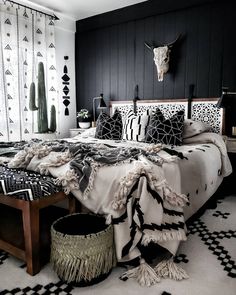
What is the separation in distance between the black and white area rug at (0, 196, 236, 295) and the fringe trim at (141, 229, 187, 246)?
233 mm

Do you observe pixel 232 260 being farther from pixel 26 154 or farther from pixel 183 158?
pixel 26 154

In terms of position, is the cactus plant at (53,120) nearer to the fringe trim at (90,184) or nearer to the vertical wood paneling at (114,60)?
the vertical wood paneling at (114,60)

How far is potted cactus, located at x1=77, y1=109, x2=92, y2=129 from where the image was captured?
455 cm

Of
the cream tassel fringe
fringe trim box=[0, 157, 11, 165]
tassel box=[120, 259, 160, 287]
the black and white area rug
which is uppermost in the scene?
fringe trim box=[0, 157, 11, 165]

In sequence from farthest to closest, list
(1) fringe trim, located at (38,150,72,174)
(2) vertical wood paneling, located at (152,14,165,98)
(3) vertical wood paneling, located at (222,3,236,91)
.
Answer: (2) vertical wood paneling, located at (152,14,165,98) → (3) vertical wood paneling, located at (222,3,236,91) → (1) fringe trim, located at (38,150,72,174)

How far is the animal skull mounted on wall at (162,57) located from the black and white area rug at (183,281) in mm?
2451

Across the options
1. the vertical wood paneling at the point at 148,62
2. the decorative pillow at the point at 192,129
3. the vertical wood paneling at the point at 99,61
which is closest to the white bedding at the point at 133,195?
the decorative pillow at the point at 192,129

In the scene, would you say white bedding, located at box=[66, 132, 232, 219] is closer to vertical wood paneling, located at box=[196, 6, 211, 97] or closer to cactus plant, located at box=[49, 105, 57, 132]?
vertical wood paneling, located at box=[196, 6, 211, 97]

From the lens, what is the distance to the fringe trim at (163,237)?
5.13 ft

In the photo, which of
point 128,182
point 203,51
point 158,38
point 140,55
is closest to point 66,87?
point 140,55

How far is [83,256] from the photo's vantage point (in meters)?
1.45

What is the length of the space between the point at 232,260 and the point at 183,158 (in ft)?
2.71

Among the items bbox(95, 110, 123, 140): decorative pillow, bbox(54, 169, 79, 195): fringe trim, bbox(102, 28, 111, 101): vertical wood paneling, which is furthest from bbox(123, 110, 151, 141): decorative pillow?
bbox(54, 169, 79, 195): fringe trim

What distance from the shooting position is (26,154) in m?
2.06
